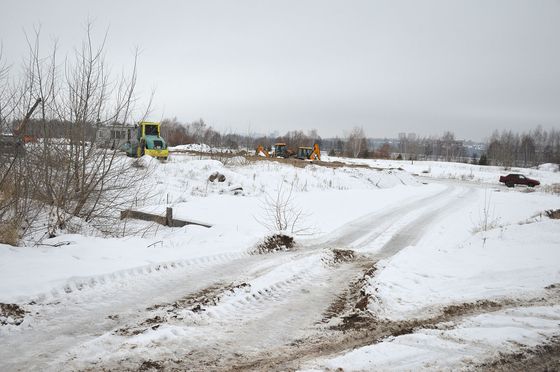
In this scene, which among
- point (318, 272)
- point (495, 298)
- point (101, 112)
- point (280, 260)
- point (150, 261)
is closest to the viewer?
point (495, 298)

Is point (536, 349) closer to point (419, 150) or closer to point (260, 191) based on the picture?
point (260, 191)

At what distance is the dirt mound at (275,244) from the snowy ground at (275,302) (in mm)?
248

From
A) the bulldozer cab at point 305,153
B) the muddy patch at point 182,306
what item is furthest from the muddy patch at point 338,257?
the bulldozer cab at point 305,153

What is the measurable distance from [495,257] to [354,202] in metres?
10.6

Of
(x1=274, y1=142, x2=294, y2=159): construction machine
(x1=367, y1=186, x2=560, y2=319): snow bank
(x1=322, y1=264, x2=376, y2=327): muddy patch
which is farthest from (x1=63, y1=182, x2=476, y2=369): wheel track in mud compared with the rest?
(x1=274, y1=142, x2=294, y2=159): construction machine

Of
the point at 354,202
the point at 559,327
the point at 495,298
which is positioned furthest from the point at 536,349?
the point at 354,202

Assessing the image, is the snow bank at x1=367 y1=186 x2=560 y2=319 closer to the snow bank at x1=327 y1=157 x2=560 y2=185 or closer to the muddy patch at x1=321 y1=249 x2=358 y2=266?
the muddy patch at x1=321 y1=249 x2=358 y2=266

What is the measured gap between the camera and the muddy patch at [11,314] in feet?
13.2

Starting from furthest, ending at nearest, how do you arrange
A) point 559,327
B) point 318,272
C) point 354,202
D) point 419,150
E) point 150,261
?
1. point 419,150
2. point 354,202
3. point 318,272
4. point 150,261
5. point 559,327

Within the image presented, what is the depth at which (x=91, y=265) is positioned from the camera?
573cm

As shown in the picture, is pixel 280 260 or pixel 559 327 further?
pixel 280 260

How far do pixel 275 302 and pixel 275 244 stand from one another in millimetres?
3599

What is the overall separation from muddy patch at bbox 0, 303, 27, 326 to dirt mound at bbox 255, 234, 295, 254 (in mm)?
4612

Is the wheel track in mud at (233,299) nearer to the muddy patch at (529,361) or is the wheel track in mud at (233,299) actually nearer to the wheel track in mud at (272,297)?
the wheel track in mud at (272,297)
